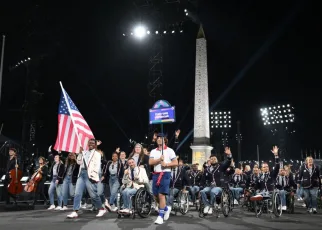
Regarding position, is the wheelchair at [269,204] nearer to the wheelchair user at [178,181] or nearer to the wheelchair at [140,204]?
the wheelchair user at [178,181]

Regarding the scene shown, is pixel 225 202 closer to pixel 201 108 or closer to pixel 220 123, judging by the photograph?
pixel 201 108

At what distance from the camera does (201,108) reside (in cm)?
2788

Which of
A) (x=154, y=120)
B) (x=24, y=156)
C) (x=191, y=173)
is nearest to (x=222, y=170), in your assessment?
(x=191, y=173)

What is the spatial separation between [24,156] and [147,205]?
12.3m

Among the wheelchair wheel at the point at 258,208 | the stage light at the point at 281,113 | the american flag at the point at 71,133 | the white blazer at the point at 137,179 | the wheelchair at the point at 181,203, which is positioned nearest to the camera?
the american flag at the point at 71,133

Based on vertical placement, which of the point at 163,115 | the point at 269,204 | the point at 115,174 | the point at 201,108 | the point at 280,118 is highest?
the point at 280,118

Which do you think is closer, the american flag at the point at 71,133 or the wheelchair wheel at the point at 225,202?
the american flag at the point at 71,133

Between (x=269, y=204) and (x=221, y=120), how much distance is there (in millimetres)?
47896

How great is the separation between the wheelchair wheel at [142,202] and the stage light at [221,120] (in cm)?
4927

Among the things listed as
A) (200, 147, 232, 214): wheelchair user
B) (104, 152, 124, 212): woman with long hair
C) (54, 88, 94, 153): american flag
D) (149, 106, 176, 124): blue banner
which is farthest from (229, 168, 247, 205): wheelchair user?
(54, 88, 94, 153): american flag

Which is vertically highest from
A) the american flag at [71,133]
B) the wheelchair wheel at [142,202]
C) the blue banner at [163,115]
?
the blue banner at [163,115]

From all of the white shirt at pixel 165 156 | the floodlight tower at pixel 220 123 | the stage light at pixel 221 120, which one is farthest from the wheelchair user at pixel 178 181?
the stage light at pixel 221 120

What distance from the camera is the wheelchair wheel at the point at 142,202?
8284mm

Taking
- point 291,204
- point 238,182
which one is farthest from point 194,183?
point 291,204
